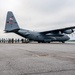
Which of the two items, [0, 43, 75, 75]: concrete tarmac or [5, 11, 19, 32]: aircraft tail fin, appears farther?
[5, 11, 19, 32]: aircraft tail fin

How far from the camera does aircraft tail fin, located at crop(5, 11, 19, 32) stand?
36.7 meters

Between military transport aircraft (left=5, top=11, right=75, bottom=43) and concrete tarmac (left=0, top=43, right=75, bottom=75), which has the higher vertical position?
military transport aircraft (left=5, top=11, right=75, bottom=43)

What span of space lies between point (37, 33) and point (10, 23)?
7193 millimetres

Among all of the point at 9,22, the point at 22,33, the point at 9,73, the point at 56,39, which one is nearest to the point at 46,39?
the point at 56,39

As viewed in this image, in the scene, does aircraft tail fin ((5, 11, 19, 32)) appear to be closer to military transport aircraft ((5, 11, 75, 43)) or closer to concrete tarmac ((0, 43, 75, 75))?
military transport aircraft ((5, 11, 75, 43))

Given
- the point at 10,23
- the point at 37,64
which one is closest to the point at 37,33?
the point at 10,23

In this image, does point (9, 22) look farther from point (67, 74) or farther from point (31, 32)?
point (67, 74)

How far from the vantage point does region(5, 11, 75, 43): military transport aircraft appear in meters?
36.8

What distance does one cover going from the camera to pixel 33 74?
4164 mm

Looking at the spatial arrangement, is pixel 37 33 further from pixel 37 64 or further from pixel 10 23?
pixel 37 64

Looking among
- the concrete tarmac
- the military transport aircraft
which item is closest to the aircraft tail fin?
the military transport aircraft

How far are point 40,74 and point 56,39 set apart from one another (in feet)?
115

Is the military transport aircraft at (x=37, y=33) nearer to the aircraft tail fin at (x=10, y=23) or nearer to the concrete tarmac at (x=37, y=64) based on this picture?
the aircraft tail fin at (x=10, y=23)

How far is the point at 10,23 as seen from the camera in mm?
37344
